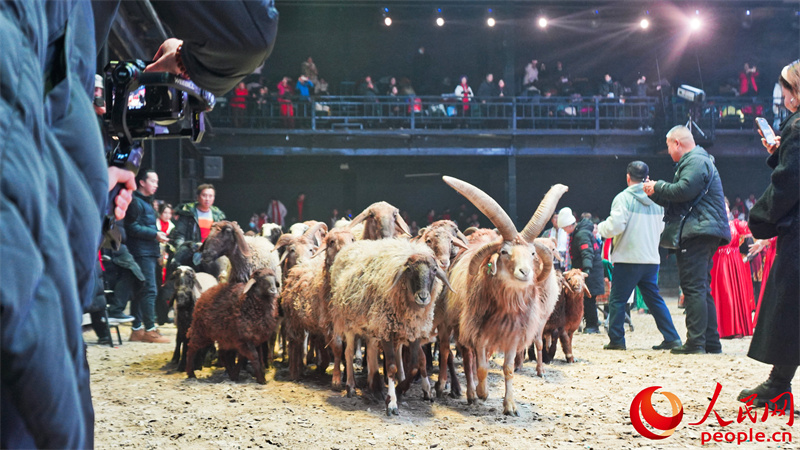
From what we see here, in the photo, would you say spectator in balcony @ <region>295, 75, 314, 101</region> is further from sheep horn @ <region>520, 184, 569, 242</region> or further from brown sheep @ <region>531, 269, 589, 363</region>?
sheep horn @ <region>520, 184, 569, 242</region>

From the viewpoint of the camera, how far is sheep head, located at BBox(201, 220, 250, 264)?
20.9 feet

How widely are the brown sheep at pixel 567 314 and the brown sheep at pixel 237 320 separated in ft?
9.79

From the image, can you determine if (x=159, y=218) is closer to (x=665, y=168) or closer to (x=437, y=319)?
(x=437, y=319)

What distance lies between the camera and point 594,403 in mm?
4953

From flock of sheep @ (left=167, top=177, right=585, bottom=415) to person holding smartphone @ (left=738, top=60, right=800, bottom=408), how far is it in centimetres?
151

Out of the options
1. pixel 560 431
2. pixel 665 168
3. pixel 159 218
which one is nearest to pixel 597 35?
pixel 665 168

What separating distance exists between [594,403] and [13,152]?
15.9 feet

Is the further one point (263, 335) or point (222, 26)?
point (263, 335)

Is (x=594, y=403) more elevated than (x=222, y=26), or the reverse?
(x=222, y=26)

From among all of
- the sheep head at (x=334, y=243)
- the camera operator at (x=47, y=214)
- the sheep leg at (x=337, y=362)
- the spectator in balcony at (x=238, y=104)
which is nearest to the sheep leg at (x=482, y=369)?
the sheep leg at (x=337, y=362)

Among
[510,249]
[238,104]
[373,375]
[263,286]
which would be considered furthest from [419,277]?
[238,104]

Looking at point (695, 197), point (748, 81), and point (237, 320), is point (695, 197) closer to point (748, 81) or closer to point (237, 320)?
point (237, 320)

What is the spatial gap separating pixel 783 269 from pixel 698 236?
9.42ft

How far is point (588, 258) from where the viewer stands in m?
9.18
